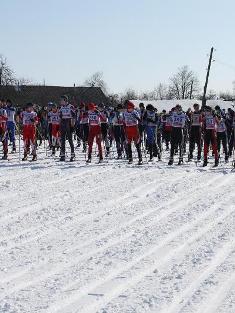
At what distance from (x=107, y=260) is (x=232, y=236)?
2175 millimetres

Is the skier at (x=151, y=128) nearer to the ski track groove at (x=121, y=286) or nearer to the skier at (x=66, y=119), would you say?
the skier at (x=66, y=119)

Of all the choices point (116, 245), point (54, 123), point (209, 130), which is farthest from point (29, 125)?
point (116, 245)

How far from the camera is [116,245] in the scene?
25.1 feet

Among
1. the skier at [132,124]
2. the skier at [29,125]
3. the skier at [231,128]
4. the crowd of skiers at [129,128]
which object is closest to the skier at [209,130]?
the crowd of skiers at [129,128]

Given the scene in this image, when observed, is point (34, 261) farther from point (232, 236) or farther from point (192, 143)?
point (192, 143)

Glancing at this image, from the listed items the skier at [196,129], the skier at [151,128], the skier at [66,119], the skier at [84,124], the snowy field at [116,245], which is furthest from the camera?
the skier at [84,124]

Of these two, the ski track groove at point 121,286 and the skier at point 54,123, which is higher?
the ski track groove at point 121,286

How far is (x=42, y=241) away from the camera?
786 cm

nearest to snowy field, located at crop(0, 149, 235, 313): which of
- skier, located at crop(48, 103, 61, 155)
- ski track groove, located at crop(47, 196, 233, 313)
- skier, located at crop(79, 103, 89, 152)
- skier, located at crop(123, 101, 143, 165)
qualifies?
ski track groove, located at crop(47, 196, 233, 313)

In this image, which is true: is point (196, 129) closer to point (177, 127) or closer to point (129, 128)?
point (177, 127)

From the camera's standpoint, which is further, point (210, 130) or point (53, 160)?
point (53, 160)

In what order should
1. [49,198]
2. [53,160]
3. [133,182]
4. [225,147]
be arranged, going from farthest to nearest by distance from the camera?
[225,147] < [53,160] < [133,182] < [49,198]

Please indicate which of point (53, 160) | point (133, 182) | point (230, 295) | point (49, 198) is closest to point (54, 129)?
point (53, 160)

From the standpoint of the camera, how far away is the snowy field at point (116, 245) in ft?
18.2
